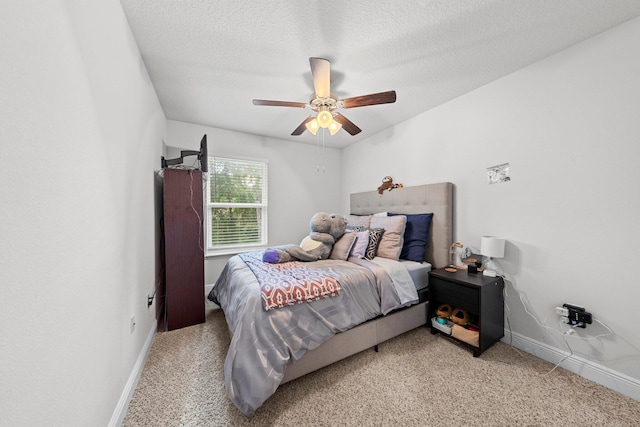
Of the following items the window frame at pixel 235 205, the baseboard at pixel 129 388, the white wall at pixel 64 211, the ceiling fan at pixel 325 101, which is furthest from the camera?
the window frame at pixel 235 205

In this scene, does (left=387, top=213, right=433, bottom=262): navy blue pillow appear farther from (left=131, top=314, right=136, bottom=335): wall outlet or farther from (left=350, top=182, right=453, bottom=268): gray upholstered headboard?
(left=131, top=314, right=136, bottom=335): wall outlet

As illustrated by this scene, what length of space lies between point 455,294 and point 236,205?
3.09 metres

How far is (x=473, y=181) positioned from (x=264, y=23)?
7.89 feet

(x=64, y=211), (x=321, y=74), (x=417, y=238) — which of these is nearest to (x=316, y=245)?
(x=417, y=238)

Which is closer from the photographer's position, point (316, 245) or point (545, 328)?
point (545, 328)

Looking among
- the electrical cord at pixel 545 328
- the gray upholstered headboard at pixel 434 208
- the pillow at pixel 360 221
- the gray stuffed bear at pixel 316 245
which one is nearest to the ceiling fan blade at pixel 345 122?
the gray stuffed bear at pixel 316 245

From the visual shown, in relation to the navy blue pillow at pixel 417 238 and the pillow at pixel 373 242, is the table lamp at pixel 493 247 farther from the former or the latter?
the pillow at pixel 373 242

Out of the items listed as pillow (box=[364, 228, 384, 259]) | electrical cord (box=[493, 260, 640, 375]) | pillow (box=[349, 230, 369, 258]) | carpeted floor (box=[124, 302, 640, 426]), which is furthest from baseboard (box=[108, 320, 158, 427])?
electrical cord (box=[493, 260, 640, 375])

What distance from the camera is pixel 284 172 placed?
3.90 meters

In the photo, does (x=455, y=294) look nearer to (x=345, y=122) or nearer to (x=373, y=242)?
(x=373, y=242)

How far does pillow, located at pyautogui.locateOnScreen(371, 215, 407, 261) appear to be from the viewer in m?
2.58

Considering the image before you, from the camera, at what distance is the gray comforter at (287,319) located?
4.51ft

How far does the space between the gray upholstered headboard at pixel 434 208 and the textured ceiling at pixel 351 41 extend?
1068 millimetres

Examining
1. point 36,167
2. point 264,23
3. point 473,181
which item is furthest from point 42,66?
→ point 473,181
